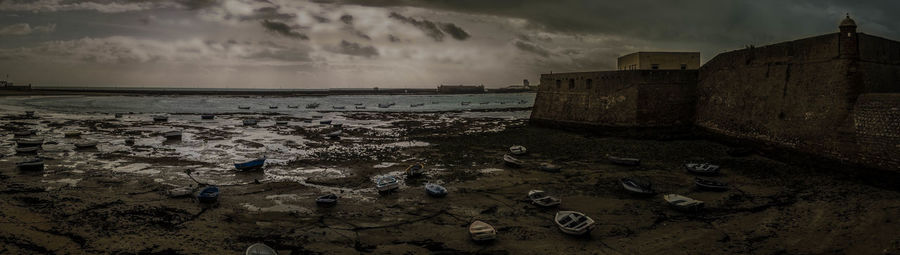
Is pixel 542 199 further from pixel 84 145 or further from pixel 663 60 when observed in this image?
pixel 84 145

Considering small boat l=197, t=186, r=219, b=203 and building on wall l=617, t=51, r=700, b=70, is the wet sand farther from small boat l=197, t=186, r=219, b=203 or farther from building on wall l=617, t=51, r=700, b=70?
building on wall l=617, t=51, r=700, b=70

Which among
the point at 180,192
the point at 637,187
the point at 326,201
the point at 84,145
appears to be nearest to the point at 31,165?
the point at 84,145

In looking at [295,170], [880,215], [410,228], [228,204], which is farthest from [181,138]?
[880,215]

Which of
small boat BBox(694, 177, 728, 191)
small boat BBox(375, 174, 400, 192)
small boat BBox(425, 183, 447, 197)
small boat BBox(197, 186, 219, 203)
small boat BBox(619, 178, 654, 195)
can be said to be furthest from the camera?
small boat BBox(375, 174, 400, 192)

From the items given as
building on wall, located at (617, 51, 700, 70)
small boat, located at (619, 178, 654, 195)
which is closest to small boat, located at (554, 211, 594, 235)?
small boat, located at (619, 178, 654, 195)

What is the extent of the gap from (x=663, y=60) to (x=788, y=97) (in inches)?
550

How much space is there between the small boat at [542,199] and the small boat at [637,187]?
2.90 metres

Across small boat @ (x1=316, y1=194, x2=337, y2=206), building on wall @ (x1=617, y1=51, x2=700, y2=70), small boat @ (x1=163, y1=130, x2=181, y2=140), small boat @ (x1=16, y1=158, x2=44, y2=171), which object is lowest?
small boat @ (x1=316, y1=194, x2=337, y2=206)

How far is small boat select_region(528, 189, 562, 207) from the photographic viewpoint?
44.9 feet

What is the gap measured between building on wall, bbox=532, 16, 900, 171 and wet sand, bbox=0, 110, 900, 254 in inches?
47.8

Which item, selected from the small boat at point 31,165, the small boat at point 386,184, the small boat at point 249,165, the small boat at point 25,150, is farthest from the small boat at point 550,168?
the small boat at point 25,150

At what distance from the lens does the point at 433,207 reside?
46.4ft

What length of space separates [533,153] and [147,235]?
57.0ft

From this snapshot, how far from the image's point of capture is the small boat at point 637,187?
48.5 ft
